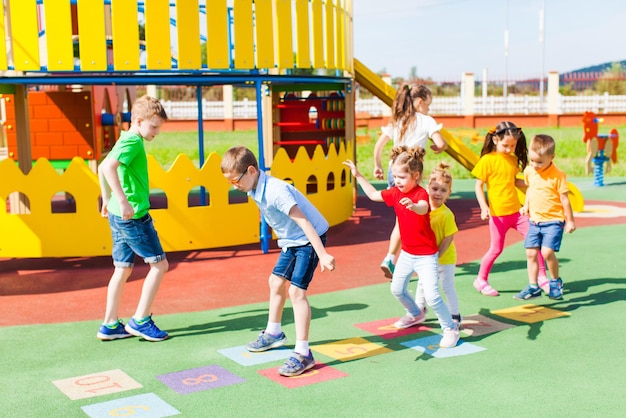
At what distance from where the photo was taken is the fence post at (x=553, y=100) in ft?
118

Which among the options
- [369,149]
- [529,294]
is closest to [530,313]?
[529,294]

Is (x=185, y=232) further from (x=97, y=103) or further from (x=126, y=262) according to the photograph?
(x=97, y=103)

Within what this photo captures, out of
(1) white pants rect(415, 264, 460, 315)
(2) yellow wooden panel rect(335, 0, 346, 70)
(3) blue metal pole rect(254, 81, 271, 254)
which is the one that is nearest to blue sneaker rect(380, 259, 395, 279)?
(1) white pants rect(415, 264, 460, 315)

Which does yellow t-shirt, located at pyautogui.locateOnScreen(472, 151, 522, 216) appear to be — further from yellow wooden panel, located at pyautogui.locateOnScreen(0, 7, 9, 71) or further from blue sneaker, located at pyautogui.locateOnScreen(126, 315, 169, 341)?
yellow wooden panel, located at pyautogui.locateOnScreen(0, 7, 9, 71)

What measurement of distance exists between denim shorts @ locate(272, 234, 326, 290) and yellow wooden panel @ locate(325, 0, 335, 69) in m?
5.95

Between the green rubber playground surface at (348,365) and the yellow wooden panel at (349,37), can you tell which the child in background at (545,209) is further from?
the yellow wooden panel at (349,37)

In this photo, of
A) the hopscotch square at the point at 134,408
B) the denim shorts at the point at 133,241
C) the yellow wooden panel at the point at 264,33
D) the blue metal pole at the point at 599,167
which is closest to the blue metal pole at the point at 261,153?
the yellow wooden panel at the point at 264,33

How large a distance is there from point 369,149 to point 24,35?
1804 centimetres

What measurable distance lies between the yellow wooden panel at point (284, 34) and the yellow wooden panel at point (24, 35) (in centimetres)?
285

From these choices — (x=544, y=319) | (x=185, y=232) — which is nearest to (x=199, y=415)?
(x=544, y=319)

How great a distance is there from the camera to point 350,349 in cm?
543

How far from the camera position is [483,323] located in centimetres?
604

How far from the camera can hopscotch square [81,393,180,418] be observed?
4266 mm

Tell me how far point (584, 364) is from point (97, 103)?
10.5 meters
